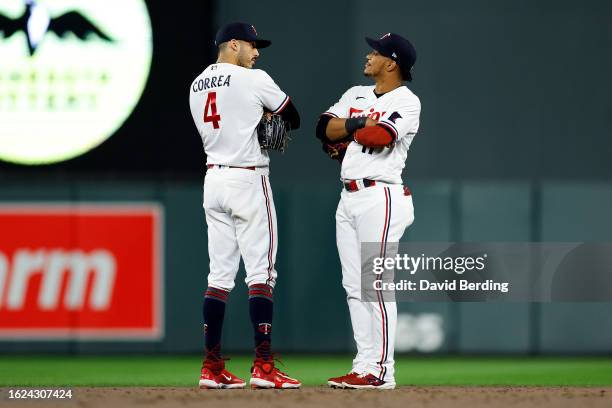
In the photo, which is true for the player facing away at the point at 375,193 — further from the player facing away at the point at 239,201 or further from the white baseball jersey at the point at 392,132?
the player facing away at the point at 239,201

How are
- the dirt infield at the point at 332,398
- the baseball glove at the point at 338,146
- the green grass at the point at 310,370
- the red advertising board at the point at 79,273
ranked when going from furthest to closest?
the red advertising board at the point at 79,273 < the green grass at the point at 310,370 < the baseball glove at the point at 338,146 < the dirt infield at the point at 332,398

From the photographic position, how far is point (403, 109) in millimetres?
5926

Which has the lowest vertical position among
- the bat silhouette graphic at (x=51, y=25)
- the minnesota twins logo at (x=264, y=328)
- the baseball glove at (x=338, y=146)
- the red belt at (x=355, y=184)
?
the minnesota twins logo at (x=264, y=328)

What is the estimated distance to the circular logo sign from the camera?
979 centimetres

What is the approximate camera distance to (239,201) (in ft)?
19.4

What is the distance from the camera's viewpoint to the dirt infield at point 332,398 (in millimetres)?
5281

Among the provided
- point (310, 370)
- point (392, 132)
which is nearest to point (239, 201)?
point (392, 132)

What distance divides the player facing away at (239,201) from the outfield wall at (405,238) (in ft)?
10.3

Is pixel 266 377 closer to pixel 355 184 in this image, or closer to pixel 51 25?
pixel 355 184

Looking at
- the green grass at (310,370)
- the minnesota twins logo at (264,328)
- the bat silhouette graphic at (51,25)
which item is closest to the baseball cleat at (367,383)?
the minnesota twins logo at (264,328)

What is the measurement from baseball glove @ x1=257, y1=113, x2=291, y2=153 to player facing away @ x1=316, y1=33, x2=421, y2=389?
20 centimetres

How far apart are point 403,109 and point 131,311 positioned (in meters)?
3.78

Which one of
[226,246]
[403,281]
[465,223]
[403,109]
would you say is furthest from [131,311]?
[403,109]

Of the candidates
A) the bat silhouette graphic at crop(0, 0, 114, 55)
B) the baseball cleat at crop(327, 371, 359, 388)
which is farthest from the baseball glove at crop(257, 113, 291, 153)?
the bat silhouette graphic at crop(0, 0, 114, 55)
